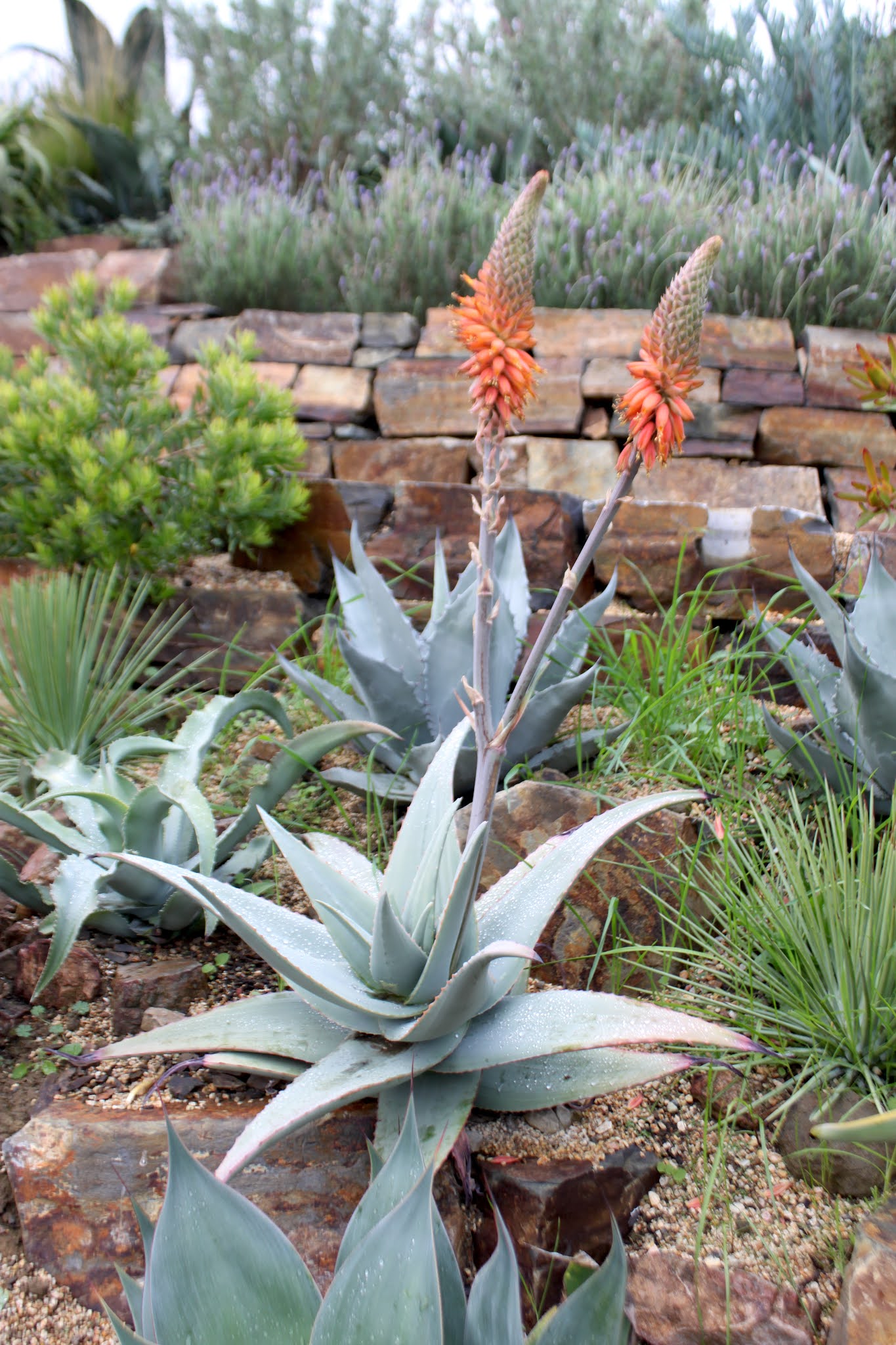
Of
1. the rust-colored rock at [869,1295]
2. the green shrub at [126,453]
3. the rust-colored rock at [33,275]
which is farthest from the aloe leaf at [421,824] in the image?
the rust-colored rock at [33,275]

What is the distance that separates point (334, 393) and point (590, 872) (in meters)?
2.71

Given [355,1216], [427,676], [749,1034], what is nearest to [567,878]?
[749,1034]

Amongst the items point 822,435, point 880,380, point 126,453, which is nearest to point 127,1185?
point 880,380

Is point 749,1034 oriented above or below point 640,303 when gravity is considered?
below

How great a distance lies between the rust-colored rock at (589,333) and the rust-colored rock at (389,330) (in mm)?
535

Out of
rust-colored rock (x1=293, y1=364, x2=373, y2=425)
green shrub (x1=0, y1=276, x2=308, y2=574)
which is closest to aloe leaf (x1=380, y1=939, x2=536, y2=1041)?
green shrub (x1=0, y1=276, x2=308, y2=574)

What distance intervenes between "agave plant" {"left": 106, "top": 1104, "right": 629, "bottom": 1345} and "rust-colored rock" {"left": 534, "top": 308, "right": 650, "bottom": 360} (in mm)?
3443

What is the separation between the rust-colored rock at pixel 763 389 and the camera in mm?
3854

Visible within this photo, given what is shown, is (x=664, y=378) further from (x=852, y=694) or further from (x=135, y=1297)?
(x=135, y=1297)

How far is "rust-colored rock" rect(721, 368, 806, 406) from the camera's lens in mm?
3854

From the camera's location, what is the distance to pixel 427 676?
2531 millimetres

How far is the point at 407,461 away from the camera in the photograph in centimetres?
389

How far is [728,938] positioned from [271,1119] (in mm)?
968

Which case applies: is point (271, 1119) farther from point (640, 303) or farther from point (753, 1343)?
point (640, 303)
